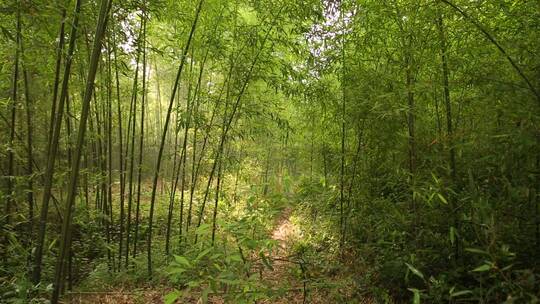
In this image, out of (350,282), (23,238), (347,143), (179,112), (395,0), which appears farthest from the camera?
Result: (347,143)

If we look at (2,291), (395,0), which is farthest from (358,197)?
(2,291)

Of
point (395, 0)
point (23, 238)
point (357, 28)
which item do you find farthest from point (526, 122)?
point (23, 238)

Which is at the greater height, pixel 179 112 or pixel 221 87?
pixel 221 87

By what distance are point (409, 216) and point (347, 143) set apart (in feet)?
5.25

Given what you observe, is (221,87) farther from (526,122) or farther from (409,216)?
(526,122)

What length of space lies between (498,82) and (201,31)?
3299mm

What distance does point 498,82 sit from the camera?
1.88m

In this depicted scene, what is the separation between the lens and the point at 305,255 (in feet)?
14.1

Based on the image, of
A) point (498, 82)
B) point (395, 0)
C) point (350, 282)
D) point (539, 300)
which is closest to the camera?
point (539, 300)

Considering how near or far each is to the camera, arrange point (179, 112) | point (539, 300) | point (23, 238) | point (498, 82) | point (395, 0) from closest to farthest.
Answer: point (539, 300) → point (498, 82) → point (395, 0) → point (179, 112) → point (23, 238)

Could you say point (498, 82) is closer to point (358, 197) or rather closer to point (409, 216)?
point (409, 216)

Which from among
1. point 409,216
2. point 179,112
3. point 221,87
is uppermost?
point 221,87

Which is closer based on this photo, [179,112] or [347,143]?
[179,112]

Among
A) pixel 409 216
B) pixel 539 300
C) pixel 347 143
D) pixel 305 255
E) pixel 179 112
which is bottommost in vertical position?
pixel 305 255
